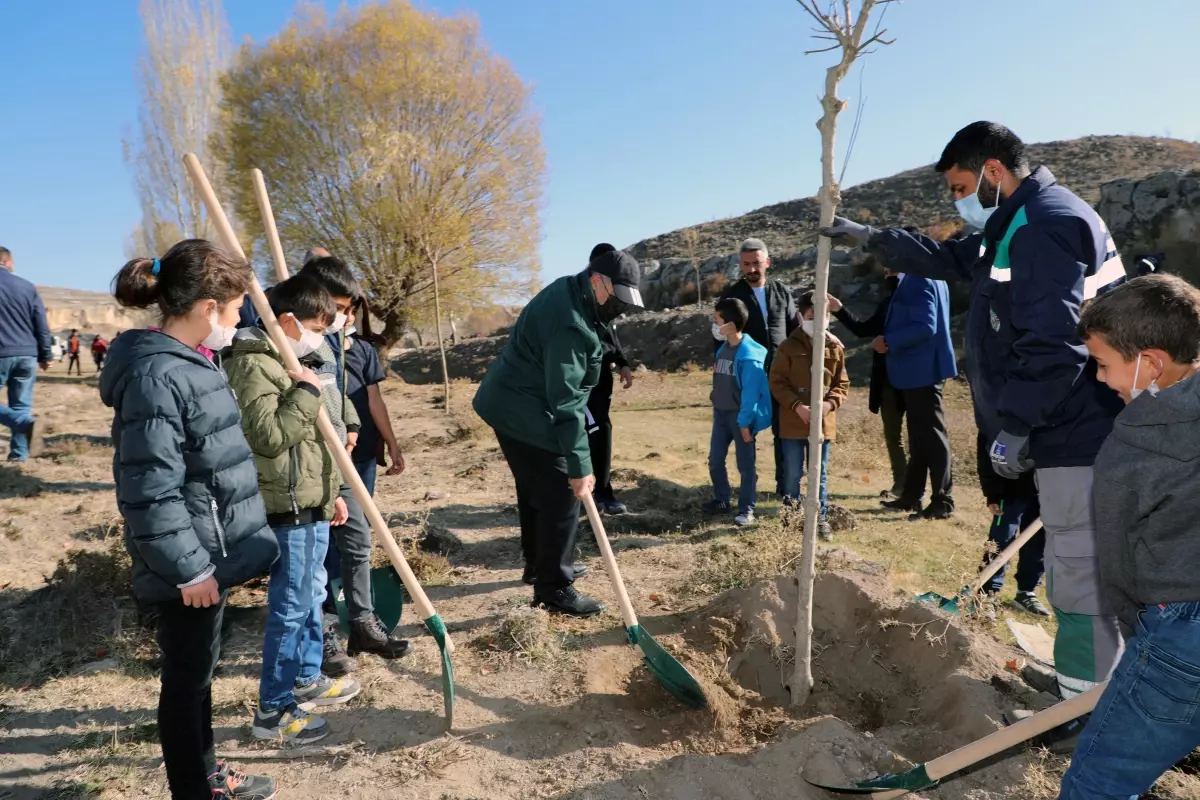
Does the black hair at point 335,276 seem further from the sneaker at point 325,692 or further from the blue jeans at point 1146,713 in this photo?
the blue jeans at point 1146,713

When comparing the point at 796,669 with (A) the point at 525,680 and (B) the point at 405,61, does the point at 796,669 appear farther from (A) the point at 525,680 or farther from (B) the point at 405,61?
(B) the point at 405,61

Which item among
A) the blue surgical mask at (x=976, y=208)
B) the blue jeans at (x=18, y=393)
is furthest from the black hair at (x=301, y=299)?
the blue jeans at (x=18, y=393)

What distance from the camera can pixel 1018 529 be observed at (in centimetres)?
409

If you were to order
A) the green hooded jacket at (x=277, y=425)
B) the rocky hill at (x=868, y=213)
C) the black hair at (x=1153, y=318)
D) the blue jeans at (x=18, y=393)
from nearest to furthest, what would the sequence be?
the black hair at (x=1153, y=318) → the green hooded jacket at (x=277, y=425) → the blue jeans at (x=18, y=393) → the rocky hill at (x=868, y=213)

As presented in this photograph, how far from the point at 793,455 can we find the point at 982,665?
8.40 feet

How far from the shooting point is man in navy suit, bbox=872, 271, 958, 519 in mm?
5326

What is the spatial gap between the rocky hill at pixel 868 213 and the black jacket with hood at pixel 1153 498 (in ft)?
61.2

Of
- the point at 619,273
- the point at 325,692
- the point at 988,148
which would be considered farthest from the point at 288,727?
the point at 988,148

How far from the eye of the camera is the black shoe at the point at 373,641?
3.47 m

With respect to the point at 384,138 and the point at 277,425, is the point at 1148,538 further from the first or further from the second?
the point at 384,138

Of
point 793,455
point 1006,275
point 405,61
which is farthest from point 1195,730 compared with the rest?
point 405,61

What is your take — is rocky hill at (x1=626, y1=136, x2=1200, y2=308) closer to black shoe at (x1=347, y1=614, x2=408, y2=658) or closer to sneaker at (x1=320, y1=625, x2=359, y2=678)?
black shoe at (x1=347, y1=614, x2=408, y2=658)

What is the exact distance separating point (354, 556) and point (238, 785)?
1.13 meters

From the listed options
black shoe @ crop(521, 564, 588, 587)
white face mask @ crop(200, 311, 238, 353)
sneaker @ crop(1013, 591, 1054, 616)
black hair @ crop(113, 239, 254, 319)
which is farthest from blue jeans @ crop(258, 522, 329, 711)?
sneaker @ crop(1013, 591, 1054, 616)
